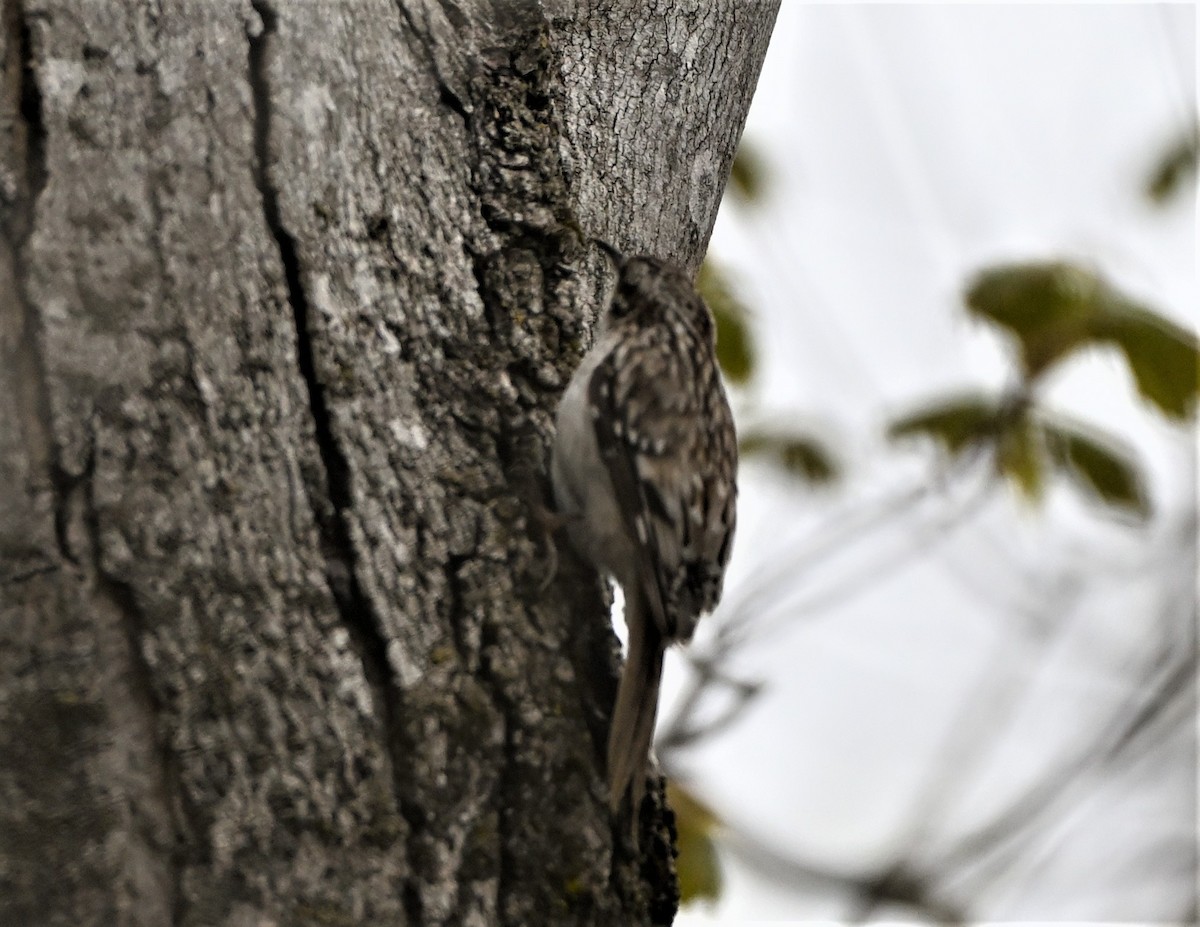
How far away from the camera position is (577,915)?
1891mm

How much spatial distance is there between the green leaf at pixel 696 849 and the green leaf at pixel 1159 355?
5.99 ft

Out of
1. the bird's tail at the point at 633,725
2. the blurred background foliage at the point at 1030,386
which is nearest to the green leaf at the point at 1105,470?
the blurred background foliage at the point at 1030,386

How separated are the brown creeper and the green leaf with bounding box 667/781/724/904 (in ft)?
4.34

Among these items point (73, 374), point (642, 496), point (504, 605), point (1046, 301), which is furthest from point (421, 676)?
point (1046, 301)

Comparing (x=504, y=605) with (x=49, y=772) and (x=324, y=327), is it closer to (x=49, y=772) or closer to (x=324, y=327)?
(x=324, y=327)

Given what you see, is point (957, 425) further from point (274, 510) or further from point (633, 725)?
point (274, 510)

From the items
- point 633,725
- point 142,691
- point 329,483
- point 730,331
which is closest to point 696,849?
point 730,331

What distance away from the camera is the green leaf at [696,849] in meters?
3.88

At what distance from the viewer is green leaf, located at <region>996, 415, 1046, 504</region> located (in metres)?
4.66

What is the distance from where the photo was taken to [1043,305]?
4172 mm

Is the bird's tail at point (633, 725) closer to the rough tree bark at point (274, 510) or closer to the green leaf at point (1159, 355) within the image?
the rough tree bark at point (274, 510)

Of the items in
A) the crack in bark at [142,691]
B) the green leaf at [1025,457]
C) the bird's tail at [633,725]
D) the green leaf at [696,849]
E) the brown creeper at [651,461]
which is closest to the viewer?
the crack in bark at [142,691]

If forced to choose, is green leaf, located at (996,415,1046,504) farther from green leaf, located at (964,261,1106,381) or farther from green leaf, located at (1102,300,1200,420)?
green leaf, located at (1102,300,1200,420)

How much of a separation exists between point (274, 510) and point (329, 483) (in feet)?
0.30
